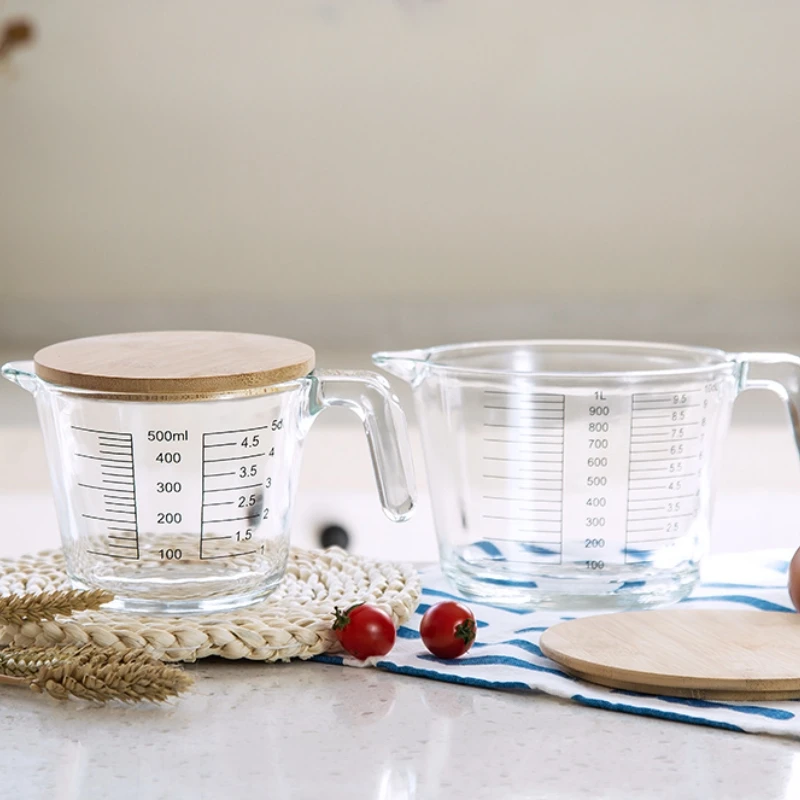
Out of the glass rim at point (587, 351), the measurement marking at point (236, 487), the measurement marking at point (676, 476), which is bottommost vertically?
the measurement marking at point (676, 476)

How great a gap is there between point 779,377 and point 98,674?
489 millimetres

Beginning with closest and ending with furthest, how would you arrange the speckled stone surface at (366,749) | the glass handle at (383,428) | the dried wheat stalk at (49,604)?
the speckled stone surface at (366,749) → the dried wheat stalk at (49,604) → the glass handle at (383,428)

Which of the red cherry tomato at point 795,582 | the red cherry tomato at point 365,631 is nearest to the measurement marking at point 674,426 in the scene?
the red cherry tomato at point 795,582

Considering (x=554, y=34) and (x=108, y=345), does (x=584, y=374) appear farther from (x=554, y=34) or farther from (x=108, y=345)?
(x=554, y=34)

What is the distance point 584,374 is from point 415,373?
0.40 feet

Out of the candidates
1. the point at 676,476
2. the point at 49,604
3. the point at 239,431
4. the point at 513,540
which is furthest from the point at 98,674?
the point at 676,476

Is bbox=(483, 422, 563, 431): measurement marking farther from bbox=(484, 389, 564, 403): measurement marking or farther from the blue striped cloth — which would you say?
the blue striped cloth


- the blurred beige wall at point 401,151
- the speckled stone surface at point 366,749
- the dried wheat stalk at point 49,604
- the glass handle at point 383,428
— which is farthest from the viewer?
the blurred beige wall at point 401,151

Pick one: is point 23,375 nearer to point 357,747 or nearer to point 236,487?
point 236,487

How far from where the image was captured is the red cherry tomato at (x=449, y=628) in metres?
0.68

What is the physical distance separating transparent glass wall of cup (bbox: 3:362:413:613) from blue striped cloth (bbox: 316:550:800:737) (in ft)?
0.29

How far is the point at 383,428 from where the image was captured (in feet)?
2.51

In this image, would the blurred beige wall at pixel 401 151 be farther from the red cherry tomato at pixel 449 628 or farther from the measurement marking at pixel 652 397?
the red cherry tomato at pixel 449 628

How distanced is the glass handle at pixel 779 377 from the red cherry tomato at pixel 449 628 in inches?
10.4
